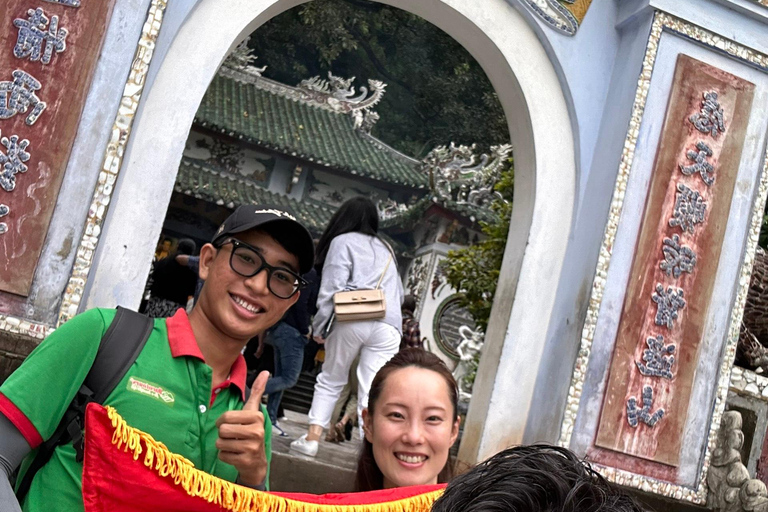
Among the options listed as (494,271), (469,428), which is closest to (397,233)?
(494,271)

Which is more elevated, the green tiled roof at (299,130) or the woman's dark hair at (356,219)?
the green tiled roof at (299,130)

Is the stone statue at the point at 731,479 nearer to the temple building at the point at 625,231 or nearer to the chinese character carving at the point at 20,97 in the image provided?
the temple building at the point at 625,231

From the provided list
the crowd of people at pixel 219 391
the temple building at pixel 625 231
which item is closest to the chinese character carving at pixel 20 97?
the temple building at pixel 625 231

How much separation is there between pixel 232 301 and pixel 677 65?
4.12 meters

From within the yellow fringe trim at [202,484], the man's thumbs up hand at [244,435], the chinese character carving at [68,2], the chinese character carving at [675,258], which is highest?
the chinese character carving at [68,2]

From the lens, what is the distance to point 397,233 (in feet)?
55.1

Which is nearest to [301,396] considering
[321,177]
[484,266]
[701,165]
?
[321,177]

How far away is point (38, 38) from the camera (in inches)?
161

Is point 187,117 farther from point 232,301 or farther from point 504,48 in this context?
point 232,301

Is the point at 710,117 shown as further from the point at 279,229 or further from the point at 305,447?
the point at 279,229

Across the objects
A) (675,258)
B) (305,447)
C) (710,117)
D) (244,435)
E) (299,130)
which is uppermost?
(299,130)

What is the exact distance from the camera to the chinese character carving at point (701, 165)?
5.16 metres

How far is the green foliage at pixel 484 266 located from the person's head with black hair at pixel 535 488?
6.22 metres

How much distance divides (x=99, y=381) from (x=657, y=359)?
4.05 m
